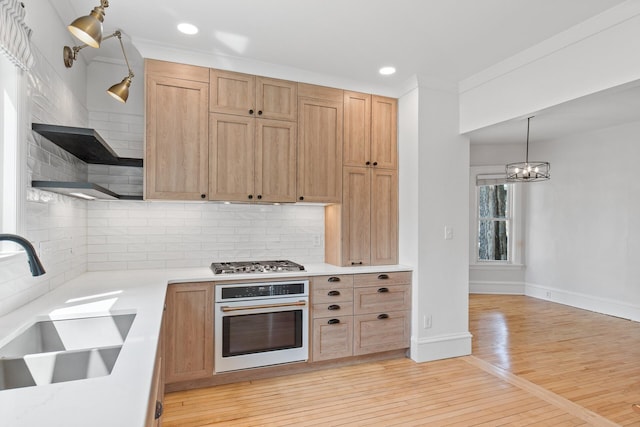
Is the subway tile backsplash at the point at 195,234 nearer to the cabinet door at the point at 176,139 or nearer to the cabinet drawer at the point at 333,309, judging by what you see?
the cabinet door at the point at 176,139

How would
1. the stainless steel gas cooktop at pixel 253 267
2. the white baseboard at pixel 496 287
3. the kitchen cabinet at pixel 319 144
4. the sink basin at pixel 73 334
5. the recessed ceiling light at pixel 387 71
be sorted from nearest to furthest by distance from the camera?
the sink basin at pixel 73 334 → the stainless steel gas cooktop at pixel 253 267 → the recessed ceiling light at pixel 387 71 → the kitchen cabinet at pixel 319 144 → the white baseboard at pixel 496 287

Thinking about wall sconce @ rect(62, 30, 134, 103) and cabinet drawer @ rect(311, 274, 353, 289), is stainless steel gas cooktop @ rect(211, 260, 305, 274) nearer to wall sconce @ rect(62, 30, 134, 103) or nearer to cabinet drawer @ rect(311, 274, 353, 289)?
cabinet drawer @ rect(311, 274, 353, 289)

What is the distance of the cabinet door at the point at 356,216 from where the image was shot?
11.4ft

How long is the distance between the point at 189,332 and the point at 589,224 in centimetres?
571

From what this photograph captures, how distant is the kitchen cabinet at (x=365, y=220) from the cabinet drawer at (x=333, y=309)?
16.5 inches

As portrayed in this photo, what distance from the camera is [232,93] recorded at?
10.2 feet

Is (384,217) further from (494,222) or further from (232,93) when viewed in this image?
(494,222)

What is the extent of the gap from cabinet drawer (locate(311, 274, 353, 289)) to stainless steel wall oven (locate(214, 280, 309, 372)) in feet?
0.32

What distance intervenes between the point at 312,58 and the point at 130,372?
2.76 m

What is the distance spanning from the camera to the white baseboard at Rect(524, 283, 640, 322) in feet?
15.8

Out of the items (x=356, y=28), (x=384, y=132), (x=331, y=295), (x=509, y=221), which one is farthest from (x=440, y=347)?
(x=509, y=221)

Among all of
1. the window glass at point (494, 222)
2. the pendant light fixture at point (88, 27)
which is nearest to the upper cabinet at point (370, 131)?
the pendant light fixture at point (88, 27)

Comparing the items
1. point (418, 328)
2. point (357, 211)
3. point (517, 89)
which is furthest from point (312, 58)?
point (418, 328)

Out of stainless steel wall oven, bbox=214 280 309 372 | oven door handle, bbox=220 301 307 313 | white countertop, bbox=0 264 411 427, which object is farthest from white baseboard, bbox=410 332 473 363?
white countertop, bbox=0 264 411 427
